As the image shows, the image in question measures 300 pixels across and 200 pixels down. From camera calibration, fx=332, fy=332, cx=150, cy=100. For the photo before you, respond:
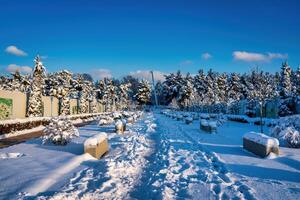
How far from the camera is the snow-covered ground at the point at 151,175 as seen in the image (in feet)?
23.3

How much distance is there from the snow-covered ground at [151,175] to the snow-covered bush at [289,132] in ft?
5.14

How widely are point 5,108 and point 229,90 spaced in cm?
7069

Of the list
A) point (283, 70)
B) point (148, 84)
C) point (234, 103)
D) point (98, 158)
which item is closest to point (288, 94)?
point (234, 103)

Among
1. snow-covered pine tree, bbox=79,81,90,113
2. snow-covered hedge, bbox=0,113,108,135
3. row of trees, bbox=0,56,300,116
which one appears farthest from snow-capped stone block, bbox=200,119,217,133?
snow-covered pine tree, bbox=79,81,90,113

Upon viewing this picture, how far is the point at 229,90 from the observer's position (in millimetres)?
92250

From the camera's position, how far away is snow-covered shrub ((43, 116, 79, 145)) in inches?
600

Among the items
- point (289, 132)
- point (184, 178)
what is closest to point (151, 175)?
point (184, 178)

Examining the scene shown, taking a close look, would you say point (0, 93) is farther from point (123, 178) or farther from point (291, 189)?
point (291, 189)

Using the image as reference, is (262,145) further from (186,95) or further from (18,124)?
(186,95)

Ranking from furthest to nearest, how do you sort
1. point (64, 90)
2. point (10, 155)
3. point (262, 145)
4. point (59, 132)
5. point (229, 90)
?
point (229, 90) → point (64, 90) → point (59, 132) → point (10, 155) → point (262, 145)

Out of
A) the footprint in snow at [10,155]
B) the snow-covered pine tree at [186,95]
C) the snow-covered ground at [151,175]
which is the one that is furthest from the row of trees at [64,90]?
the snow-covered ground at [151,175]

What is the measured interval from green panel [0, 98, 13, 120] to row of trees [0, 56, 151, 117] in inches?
201

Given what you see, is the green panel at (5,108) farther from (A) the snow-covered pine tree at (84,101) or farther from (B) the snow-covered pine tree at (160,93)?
(B) the snow-covered pine tree at (160,93)

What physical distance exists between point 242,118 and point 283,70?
36.5 metres
